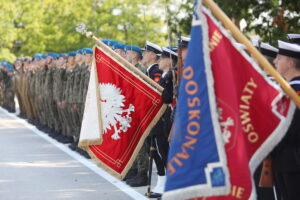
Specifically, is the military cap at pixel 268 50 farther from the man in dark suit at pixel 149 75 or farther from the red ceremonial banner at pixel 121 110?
the man in dark suit at pixel 149 75

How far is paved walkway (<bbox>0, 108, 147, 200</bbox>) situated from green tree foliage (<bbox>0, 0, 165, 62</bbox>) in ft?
84.7

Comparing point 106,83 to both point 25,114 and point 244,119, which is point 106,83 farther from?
point 25,114

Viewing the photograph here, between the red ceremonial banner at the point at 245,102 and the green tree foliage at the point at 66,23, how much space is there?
3467 cm

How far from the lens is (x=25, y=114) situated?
22.8 metres

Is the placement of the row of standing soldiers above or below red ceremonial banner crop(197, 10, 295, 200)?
below

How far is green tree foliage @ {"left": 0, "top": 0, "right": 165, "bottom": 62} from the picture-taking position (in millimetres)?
41594

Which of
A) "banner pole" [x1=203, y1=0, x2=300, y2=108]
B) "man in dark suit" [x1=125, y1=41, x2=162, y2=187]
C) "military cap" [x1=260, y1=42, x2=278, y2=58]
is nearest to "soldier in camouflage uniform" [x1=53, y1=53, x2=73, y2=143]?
"man in dark suit" [x1=125, y1=41, x2=162, y2=187]

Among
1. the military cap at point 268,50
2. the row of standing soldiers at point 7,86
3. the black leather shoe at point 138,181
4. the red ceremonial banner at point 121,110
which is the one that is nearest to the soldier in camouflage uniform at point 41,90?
the row of standing soldiers at point 7,86

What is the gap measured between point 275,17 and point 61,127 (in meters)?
5.61

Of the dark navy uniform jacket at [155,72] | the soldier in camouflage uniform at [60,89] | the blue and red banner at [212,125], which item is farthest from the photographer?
the soldier in camouflage uniform at [60,89]

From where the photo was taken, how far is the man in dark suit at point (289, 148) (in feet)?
16.7

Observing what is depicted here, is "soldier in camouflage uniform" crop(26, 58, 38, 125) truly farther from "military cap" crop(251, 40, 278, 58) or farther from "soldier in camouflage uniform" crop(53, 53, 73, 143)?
"military cap" crop(251, 40, 278, 58)

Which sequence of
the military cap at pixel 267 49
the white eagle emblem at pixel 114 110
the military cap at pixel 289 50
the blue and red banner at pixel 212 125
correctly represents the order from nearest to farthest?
the blue and red banner at pixel 212 125, the military cap at pixel 289 50, the military cap at pixel 267 49, the white eagle emblem at pixel 114 110

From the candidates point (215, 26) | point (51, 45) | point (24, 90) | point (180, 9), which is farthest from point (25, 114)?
point (51, 45)
